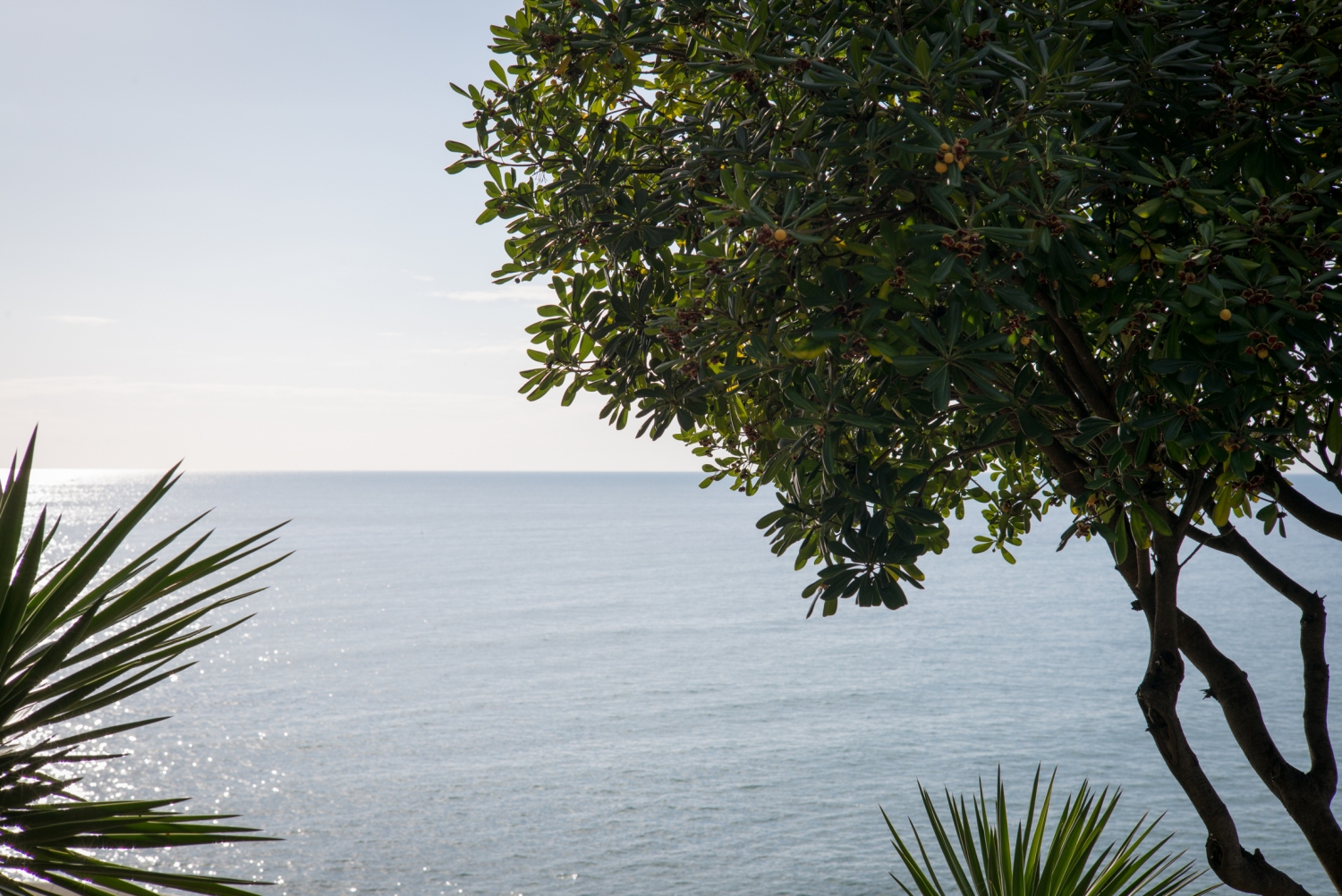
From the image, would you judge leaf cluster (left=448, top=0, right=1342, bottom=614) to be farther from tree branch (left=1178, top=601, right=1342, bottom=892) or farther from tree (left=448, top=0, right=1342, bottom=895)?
tree branch (left=1178, top=601, right=1342, bottom=892)

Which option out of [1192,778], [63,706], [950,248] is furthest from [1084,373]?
[63,706]

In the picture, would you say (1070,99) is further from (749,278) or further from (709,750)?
(709,750)

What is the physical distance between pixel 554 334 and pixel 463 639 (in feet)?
128

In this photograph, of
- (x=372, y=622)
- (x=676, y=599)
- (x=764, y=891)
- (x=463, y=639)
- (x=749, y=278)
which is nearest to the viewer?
(x=749, y=278)

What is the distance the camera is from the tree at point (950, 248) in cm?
265

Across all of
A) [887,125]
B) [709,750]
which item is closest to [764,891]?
[709,750]

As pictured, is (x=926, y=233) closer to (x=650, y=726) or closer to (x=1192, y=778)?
(x=1192, y=778)

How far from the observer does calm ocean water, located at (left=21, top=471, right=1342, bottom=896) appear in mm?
20562

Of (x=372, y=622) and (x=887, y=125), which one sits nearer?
(x=887, y=125)

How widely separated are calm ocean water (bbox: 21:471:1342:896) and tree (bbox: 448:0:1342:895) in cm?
1724

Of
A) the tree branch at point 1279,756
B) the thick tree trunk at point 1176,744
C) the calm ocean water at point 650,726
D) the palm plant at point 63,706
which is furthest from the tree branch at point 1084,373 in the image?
the calm ocean water at point 650,726

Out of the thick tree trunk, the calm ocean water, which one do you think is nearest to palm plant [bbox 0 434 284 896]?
the thick tree trunk

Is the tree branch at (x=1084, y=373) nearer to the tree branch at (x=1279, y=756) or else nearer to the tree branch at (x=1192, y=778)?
the tree branch at (x=1192, y=778)

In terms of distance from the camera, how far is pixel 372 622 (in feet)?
147
